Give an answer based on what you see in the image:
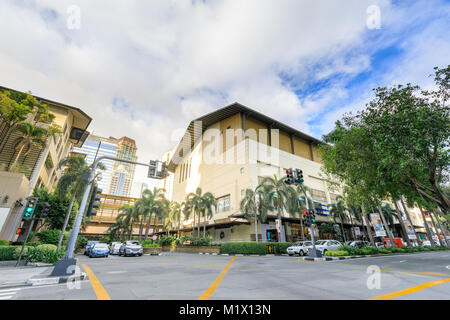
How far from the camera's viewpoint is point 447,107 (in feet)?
38.9

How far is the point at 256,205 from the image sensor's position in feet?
96.7

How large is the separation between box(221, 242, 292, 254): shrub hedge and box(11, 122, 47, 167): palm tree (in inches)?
925

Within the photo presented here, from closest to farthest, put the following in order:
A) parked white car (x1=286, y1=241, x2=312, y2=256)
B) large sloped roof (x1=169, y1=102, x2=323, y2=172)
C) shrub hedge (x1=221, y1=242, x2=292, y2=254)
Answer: parked white car (x1=286, y1=241, x2=312, y2=256)
shrub hedge (x1=221, y1=242, x2=292, y2=254)
large sloped roof (x1=169, y1=102, x2=323, y2=172)

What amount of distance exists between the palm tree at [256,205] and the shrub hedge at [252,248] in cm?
Result: 265

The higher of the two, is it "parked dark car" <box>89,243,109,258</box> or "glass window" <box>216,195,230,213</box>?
"glass window" <box>216,195,230,213</box>

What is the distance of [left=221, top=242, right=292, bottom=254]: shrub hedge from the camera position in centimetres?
2597

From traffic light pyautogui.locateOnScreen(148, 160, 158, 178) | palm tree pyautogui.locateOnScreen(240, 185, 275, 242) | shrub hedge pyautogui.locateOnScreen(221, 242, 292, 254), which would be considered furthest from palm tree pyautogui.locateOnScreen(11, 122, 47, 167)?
Answer: palm tree pyautogui.locateOnScreen(240, 185, 275, 242)

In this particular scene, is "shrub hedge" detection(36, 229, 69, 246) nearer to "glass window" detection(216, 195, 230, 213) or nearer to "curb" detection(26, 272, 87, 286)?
"curb" detection(26, 272, 87, 286)

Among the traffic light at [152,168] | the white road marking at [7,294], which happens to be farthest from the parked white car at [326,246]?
the white road marking at [7,294]

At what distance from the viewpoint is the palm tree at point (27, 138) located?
1922 centimetres
